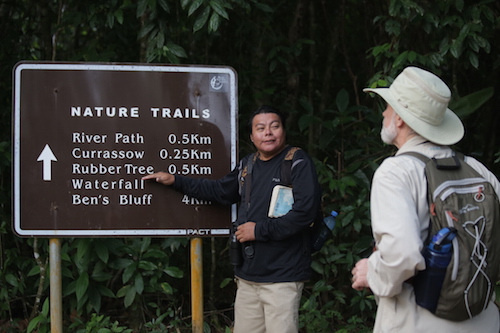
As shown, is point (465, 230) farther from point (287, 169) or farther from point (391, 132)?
point (287, 169)

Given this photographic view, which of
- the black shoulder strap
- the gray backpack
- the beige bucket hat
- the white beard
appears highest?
the beige bucket hat

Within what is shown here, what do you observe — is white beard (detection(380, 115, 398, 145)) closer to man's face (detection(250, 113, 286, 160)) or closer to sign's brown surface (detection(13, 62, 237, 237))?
man's face (detection(250, 113, 286, 160))

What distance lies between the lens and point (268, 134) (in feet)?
10.8

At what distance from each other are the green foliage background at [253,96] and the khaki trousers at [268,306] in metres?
0.94

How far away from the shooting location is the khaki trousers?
10.5 ft

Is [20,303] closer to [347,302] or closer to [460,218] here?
[347,302]

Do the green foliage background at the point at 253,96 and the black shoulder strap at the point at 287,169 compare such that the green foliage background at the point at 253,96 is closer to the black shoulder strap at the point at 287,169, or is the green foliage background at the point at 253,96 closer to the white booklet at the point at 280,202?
the black shoulder strap at the point at 287,169

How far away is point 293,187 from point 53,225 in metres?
1.44

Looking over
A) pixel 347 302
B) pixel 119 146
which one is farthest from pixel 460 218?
pixel 347 302

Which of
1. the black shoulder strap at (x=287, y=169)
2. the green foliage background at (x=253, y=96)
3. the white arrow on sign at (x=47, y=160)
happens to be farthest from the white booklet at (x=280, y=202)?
the white arrow on sign at (x=47, y=160)

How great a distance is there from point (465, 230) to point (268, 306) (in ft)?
4.76

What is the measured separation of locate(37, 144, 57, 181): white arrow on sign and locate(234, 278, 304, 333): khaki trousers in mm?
1274

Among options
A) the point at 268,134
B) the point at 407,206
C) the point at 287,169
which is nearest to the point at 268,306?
the point at 287,169

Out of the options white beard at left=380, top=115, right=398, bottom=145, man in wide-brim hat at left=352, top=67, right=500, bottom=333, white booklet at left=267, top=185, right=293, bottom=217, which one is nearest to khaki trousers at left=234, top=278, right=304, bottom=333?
white booklet at left=267, top=185, right=293, bottom=217
